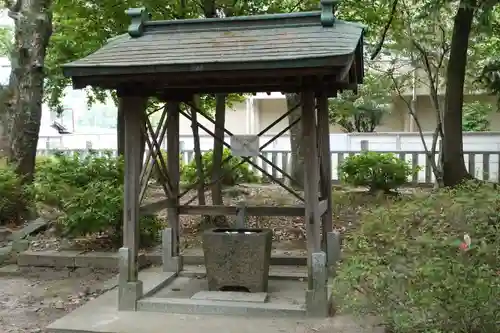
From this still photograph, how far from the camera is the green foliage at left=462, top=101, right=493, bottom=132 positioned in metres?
24.5

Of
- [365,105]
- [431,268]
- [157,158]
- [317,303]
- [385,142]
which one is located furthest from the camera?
[365,105]

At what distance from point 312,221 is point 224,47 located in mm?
2020

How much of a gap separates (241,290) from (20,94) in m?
6.34

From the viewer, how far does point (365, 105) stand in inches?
880

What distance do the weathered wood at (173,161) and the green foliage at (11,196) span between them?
3687 millimetres

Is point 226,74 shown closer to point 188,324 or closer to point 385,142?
point 188,324

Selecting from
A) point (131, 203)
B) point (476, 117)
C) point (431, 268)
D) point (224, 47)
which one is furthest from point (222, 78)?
point (476, 117)

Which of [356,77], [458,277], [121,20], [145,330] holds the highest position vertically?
[121,20]

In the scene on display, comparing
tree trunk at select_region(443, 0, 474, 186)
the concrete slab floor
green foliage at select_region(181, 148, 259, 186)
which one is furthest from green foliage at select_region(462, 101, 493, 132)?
the concrete slab floor

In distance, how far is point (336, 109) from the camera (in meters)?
18.0

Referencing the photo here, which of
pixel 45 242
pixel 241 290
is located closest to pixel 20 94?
pixel 45 242

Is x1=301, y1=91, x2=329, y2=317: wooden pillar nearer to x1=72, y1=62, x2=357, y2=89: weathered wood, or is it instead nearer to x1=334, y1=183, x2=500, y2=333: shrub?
x1=72, y1=62, x2=357, y2=89: weathered wood

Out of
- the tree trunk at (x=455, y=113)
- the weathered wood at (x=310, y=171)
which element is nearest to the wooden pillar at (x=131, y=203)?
the weathered wood at (x=310, y=171)

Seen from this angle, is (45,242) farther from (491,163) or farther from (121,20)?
(491,163)
